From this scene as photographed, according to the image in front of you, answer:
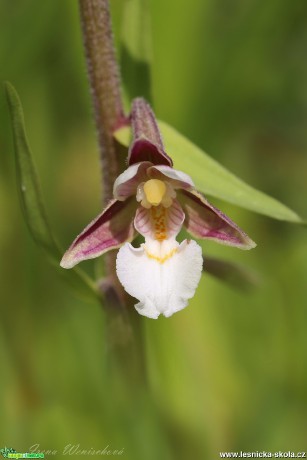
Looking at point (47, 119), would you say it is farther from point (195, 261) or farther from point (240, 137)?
point (195, 261)

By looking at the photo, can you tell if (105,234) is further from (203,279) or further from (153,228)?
(203,279)

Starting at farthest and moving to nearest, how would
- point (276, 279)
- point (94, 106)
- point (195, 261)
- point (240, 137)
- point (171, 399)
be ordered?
point (240, 137) < point (276, 279) < point (171, 399) < point (94, 106) < point (195, 261)

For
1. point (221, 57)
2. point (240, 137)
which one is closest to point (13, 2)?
point (221, 57)

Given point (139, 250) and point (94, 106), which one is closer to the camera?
point (139, 250)

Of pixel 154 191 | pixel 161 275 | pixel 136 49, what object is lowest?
pixel 161 275

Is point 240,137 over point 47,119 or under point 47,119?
under

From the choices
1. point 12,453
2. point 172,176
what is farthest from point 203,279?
point 172,176

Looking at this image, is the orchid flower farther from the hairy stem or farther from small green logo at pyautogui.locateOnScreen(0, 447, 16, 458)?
small green logo at pyautogui.locateOnScreen(0, 447, 16, 458)
